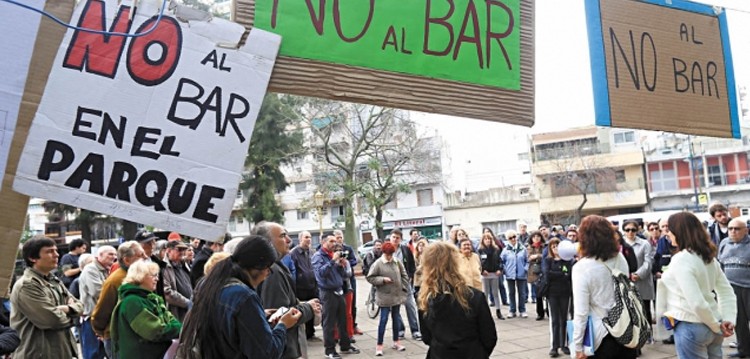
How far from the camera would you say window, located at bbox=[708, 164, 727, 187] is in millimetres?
41625

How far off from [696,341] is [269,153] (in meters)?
23.2

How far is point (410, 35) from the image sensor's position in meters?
2.34

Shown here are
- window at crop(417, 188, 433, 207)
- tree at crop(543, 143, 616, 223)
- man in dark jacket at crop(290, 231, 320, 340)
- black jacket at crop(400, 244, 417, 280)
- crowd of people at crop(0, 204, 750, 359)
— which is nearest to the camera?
crowd of people at crop(0, 204, 750, 359)

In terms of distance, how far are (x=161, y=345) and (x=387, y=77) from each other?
268 centimetres

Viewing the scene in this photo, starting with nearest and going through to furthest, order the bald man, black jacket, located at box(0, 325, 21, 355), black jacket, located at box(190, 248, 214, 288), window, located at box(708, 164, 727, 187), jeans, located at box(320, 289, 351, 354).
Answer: black jacket, located at box(0, 325, 21, 355) < the bald man < black jacket, located at box(190, 248, 214, 288) < jeans, located at box(320, 289, 351, 354) < window, located at box(708, 164, 727, 187)

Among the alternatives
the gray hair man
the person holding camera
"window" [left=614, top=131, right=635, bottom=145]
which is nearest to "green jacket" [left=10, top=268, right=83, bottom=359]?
the gray hair man

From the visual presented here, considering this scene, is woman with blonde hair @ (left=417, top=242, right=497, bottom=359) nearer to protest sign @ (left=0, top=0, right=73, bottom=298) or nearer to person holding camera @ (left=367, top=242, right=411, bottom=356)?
protest sign @ (left=0, top=0, right=73, bottom=298)

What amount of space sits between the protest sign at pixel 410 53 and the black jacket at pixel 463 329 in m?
1.67

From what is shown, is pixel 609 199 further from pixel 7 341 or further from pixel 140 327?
pixel 7 341

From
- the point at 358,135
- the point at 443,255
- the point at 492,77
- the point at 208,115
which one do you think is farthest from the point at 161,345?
the point at 358,135

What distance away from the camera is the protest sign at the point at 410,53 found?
2152mm

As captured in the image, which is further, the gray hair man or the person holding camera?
the person holding camera

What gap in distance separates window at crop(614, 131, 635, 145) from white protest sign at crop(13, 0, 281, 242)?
45764 millimetres

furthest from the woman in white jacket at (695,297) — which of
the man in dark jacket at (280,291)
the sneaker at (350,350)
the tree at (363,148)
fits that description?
the tree at (363,148)
